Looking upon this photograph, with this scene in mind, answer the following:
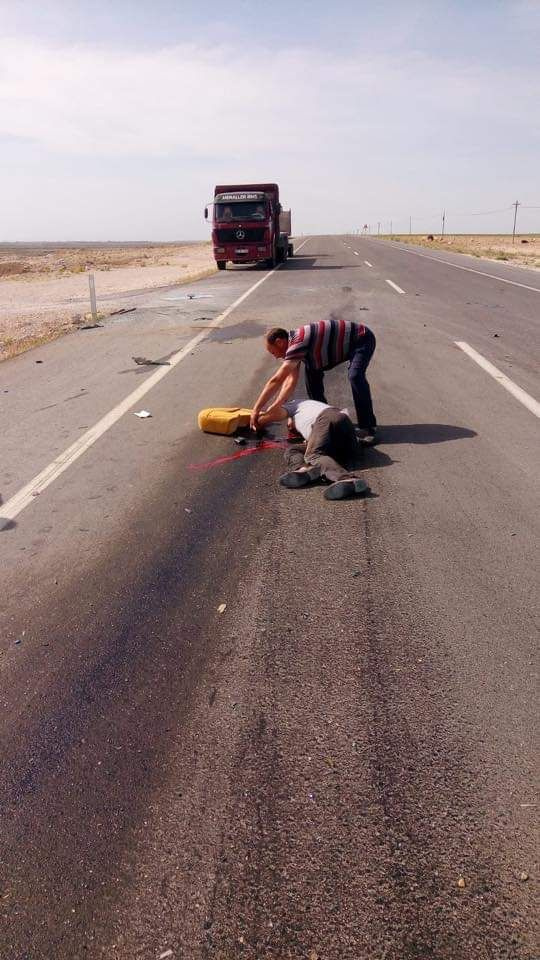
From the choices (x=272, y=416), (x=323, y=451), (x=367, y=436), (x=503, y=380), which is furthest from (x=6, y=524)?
(x=503, y=380)

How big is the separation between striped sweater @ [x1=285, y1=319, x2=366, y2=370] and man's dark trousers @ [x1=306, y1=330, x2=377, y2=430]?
0.23 ft

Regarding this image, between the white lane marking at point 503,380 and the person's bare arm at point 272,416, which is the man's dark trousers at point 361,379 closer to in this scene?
the person's bare arm at point 272,416

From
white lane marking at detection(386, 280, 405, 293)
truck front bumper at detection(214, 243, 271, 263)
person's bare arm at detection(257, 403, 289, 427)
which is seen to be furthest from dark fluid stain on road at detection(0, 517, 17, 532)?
truck front bumper at detection(214, 243, 271, 263)

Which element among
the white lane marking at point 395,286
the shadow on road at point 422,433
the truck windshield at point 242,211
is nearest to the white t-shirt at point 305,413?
the shadow on road at point 422,433

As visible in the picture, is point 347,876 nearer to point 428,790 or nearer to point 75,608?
point 428,790

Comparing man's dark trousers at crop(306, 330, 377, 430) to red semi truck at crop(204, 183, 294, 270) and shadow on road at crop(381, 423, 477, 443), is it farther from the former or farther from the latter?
red semi truck at crop(204, 183, 294, 270)

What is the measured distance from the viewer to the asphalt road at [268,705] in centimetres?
216

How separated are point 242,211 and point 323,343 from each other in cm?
2243

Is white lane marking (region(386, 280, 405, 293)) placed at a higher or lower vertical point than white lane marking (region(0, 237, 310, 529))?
higher

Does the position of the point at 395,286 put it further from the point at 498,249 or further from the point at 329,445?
the point at 498,249

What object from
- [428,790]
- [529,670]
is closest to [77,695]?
[428,790]

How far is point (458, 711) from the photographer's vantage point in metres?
2.96

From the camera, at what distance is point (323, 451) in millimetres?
5711

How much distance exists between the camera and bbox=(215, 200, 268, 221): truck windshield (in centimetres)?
2666
